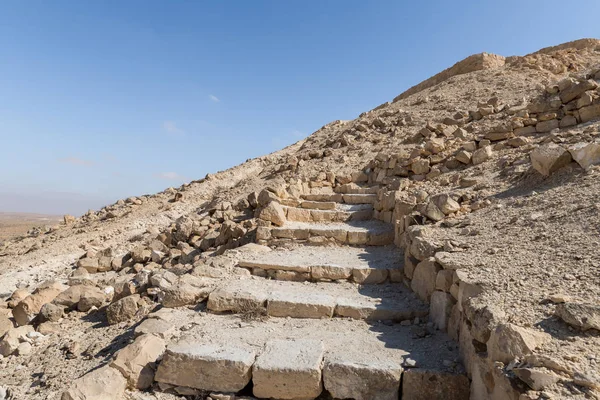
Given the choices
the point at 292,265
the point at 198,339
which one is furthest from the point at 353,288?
the point at 198,339

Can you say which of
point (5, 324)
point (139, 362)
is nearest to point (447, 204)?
point (139, 362)

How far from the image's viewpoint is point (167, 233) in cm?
889

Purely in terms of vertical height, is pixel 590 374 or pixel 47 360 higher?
pixel 590 374

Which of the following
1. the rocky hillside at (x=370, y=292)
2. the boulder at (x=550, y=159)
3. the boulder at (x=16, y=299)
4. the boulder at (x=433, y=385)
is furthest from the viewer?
the boulder at (x=16, y=299)

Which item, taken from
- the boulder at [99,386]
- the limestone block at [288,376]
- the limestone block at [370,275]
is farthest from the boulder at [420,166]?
the boulder at [99,386]

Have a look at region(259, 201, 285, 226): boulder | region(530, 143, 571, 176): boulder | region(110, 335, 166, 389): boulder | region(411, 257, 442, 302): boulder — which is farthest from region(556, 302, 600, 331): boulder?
region(259, 201, 285, 226): boulder

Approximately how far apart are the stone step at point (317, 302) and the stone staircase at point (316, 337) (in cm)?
1

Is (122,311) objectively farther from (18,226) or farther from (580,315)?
(18,226)

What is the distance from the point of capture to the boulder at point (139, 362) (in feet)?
11.2

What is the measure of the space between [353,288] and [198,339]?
7.10 feet

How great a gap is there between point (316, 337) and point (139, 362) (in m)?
1.68

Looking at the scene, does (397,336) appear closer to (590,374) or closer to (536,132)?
(590,374)

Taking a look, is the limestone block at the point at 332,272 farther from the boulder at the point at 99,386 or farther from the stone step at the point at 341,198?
the stone step at the point at 341,198

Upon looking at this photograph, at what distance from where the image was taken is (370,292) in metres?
4.96
